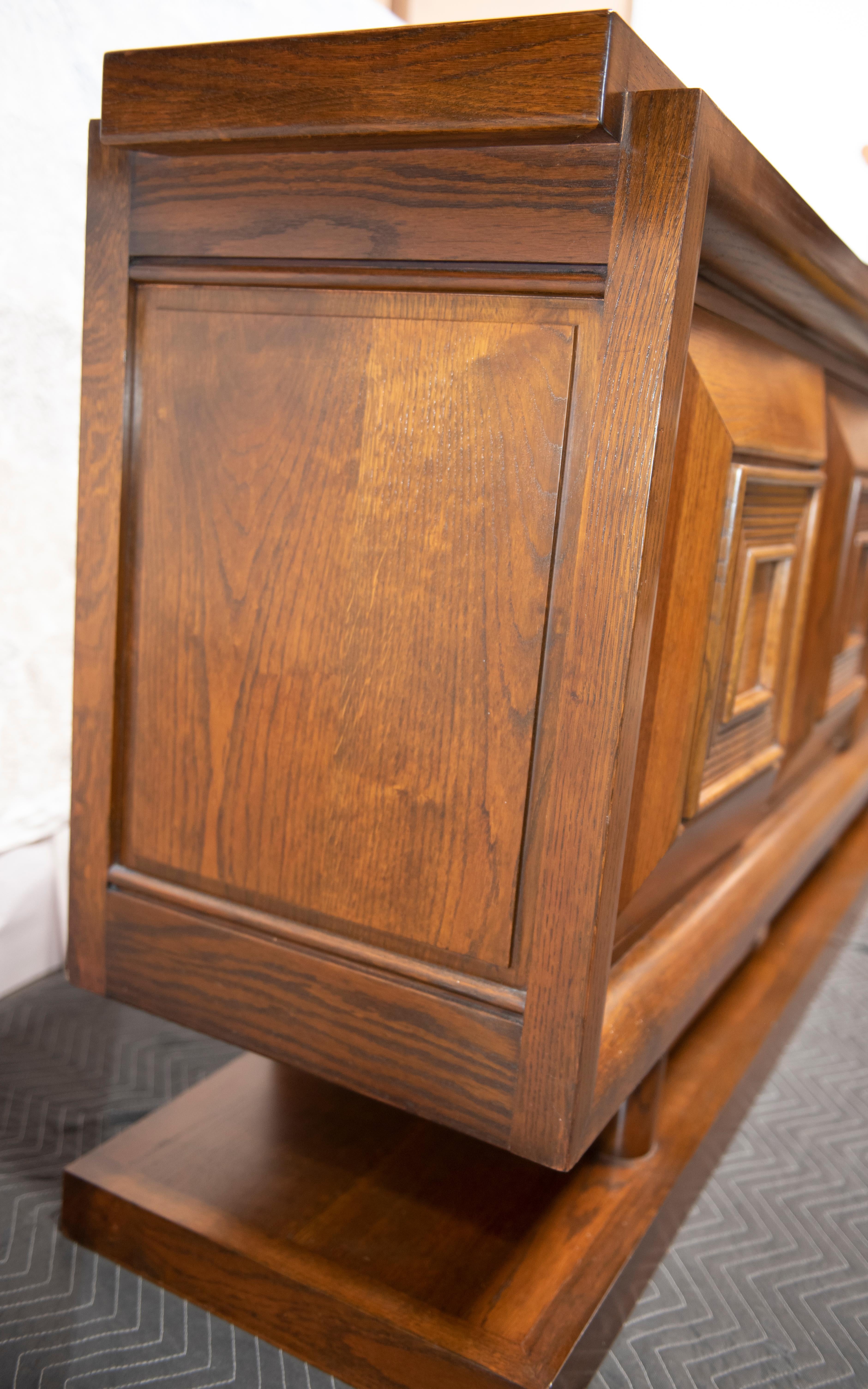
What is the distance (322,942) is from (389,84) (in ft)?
2.37

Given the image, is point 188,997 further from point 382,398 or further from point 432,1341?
point 382,398

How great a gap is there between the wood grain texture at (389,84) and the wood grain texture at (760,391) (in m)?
0.26

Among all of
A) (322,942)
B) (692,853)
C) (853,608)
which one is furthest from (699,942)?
(853,608)

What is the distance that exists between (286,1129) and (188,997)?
0.91 feet

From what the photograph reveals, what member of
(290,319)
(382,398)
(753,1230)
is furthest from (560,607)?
(753,1230)

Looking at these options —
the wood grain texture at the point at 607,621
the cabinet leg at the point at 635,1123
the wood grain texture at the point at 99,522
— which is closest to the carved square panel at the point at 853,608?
the cabinet leg at the point at 635,1123

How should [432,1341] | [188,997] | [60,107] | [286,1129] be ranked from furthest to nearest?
[60,107] → [286,1129] → [188,997] → [432,1341]

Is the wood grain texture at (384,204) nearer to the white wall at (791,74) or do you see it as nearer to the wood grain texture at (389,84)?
the wood grain texture at (389,84)

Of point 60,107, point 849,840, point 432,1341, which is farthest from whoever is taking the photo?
point 849,840

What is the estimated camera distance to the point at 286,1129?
4.09 feet

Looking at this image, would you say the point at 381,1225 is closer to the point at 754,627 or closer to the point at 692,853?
the point at 692,853

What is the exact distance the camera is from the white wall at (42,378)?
1445 millimetres

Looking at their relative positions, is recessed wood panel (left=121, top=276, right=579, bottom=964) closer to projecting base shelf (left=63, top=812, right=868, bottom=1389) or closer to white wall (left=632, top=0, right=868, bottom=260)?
projecting base shelf (left=63, top=812, right=868, bottom=1389)

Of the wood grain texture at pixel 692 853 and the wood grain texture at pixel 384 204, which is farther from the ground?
the wood grain texture at pixel 384 204
